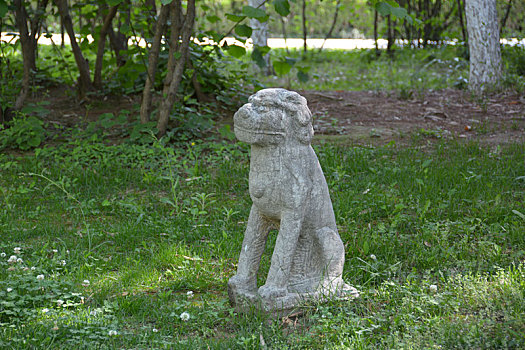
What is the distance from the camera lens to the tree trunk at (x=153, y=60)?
23.8 feet

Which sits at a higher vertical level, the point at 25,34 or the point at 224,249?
the point at 25,34

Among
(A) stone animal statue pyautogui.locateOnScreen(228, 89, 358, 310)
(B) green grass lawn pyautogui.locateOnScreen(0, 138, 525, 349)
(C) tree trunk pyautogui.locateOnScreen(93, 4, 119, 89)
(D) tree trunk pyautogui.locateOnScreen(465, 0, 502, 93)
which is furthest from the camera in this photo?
(D) tree trunk pyautogui.locateOnScreen(465, 0, 502, 93)

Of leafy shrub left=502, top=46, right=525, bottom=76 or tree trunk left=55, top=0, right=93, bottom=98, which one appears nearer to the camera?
tree trunk left=55, top=0, right=93, bottom=98

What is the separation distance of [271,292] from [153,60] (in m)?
4.75

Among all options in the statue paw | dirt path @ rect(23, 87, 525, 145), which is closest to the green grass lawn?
the statue paw

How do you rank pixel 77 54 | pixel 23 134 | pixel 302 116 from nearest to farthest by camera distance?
pixel 302 116 < pixel 23 134 < pixel 77 54

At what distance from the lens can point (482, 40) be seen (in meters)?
10.7

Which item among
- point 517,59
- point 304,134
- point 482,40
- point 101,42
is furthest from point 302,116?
point 517,59

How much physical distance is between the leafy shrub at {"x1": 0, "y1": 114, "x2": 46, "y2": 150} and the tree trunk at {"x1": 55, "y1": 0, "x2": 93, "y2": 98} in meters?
1.58

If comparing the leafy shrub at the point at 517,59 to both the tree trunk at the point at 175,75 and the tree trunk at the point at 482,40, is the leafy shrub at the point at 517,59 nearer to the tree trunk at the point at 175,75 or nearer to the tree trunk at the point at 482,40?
the tree trunk at the point at 482,40

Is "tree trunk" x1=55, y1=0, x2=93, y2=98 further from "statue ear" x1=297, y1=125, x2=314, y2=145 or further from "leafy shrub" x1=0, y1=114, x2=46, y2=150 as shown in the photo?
"statue ear" x1=297, y1=125, x2=314, y2=145

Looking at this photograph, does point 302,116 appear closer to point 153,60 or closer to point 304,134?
point 304,134

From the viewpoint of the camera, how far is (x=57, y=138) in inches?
303

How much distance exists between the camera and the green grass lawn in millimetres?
3359
